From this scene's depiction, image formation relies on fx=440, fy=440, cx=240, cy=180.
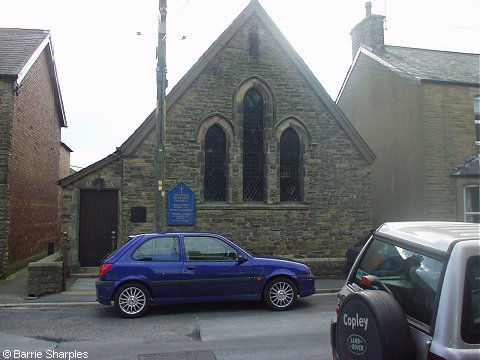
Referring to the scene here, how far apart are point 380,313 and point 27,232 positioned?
49.6 feet

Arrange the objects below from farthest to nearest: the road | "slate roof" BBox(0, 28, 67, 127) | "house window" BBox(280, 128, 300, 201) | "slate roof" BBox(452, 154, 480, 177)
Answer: "slate roof" BBox(452, 154, 480, 177) → "house window" BBox(280, 128, 300, 201) → "slate roof" BBox(0, 28, 67, 127) → the road

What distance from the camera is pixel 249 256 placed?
870 cm

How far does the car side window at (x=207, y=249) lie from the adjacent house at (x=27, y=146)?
23.0 ft

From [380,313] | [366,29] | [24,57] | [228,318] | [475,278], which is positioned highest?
[366,29]

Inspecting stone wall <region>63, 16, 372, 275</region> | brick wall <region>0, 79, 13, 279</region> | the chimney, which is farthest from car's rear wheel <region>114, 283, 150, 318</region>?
the chimney

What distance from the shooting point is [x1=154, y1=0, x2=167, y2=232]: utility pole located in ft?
33.8

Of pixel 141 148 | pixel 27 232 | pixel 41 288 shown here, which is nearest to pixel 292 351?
pixel 41 288

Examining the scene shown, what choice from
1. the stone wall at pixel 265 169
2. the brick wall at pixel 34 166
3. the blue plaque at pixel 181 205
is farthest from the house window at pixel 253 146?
the brick wall at pixel 34 166

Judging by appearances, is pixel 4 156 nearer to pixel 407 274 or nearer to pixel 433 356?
pixel 407 274

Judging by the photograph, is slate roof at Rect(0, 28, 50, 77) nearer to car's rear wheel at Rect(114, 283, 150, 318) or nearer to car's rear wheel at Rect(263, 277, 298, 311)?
car's rear wheel at Rect(114, 283, 150, 318)

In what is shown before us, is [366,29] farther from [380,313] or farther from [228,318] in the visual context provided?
[380,313]

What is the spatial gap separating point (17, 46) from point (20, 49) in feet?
1.20

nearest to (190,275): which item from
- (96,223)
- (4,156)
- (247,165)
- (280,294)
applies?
(280,294)

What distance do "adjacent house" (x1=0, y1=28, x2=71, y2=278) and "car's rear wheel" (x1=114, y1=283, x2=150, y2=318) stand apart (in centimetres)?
627
